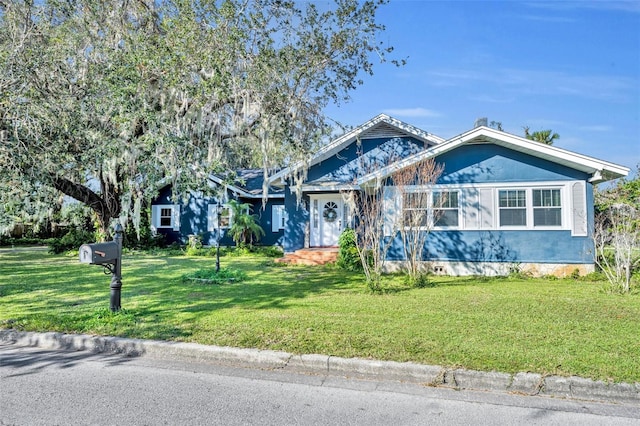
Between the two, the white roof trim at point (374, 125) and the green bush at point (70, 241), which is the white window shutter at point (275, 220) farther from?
the green bush at point (70, 241)

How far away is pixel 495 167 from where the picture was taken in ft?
38.7

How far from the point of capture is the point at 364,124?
47.5ft

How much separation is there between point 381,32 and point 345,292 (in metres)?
7.59

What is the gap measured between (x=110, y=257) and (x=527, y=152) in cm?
1082

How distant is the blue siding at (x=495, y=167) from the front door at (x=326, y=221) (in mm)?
4583

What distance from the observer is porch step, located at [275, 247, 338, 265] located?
14.0 meters

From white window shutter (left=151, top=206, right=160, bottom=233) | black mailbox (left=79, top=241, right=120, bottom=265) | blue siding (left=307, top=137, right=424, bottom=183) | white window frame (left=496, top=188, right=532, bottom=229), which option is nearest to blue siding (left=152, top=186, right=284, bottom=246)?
white window shutter (left=151, top=206, right=160, bottom=233)

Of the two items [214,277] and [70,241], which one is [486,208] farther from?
[70,241]

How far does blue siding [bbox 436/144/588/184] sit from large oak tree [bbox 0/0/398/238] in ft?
12.6

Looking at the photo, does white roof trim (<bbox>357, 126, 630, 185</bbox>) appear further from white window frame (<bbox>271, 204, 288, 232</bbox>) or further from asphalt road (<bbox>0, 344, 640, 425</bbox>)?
white window frame (<bbox>271, 204, 288, 232</bbox>)

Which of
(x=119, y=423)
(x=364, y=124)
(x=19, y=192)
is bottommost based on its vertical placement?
(x=119, y=423)

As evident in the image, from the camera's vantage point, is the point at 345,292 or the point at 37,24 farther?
the point at 37,24

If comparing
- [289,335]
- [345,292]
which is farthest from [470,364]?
[345,292]

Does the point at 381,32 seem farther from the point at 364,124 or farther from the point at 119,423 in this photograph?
the point at 119,423
